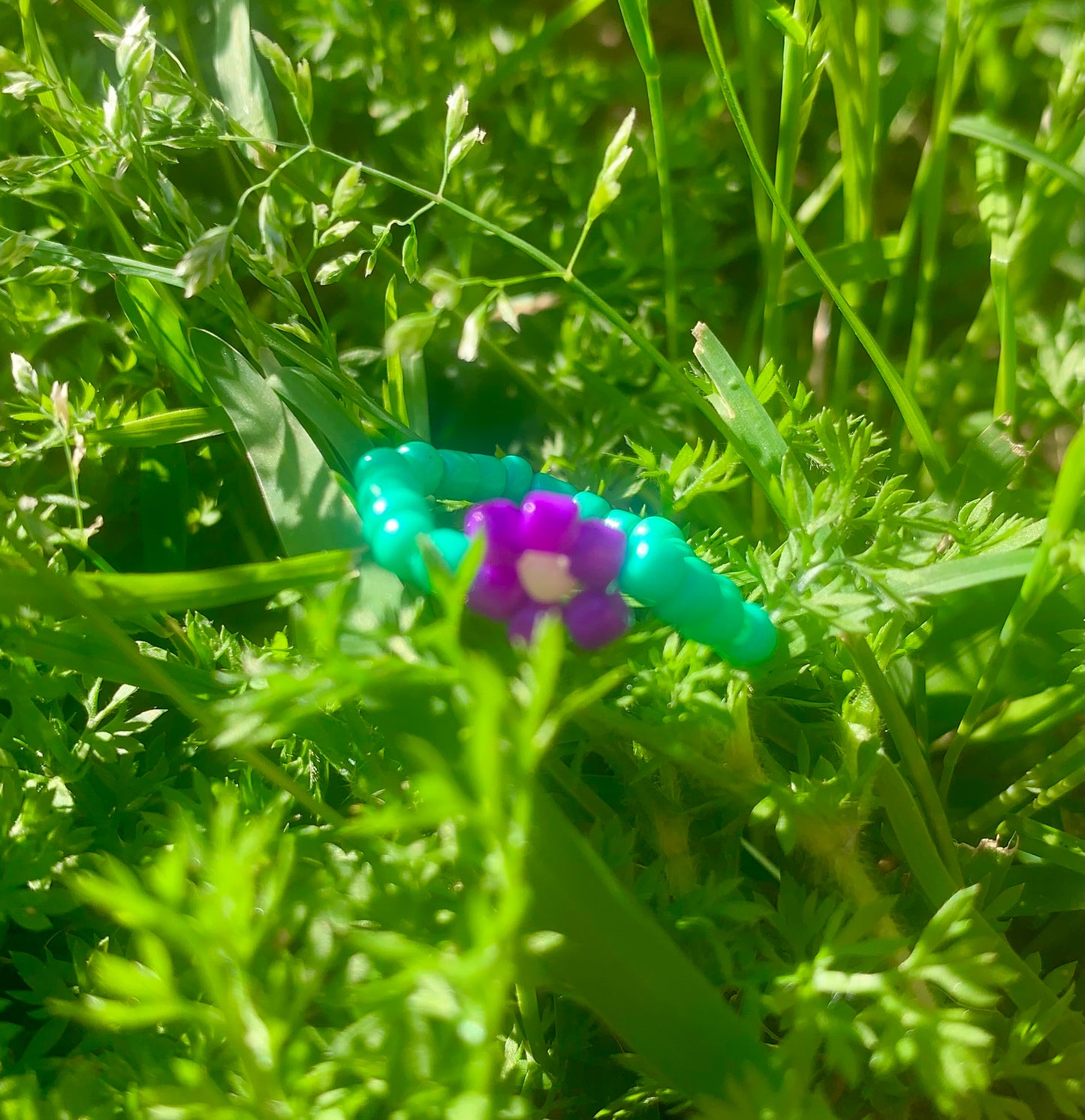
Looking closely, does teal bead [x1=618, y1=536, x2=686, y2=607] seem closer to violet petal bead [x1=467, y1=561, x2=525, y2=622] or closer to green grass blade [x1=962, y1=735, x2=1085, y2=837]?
violet petal bead [x1=467, y1=561, x2=525, y2=622]

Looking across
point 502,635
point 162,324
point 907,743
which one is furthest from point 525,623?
point 162,324

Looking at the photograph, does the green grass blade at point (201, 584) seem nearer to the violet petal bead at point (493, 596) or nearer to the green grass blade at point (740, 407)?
the violet petal bead at point (493, 596)

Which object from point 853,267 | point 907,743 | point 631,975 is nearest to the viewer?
point 631,975

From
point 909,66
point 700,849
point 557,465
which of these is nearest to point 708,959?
point 700,849

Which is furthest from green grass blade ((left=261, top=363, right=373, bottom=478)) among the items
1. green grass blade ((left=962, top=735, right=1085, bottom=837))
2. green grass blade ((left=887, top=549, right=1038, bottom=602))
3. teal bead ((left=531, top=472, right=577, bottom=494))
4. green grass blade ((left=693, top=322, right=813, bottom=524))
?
green grass blade ((left=962, top=735, right=1085, bottom=837))

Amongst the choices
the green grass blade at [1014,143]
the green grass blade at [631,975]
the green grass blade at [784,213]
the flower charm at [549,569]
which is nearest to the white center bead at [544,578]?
the flower charm at [549,569]

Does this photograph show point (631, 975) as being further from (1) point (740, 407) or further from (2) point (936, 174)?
(2) point (936, 174)
